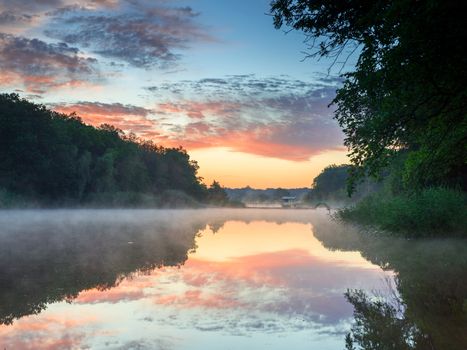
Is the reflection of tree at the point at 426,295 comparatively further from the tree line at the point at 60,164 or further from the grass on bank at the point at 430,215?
the tree line at the point at 60,164

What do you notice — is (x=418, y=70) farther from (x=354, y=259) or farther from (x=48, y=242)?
(x=48, y=242)

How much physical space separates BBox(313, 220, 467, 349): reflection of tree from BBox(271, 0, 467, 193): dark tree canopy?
348cm

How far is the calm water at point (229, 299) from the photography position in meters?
9.41

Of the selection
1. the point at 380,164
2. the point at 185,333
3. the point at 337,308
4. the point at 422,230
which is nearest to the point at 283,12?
the point at 380,164

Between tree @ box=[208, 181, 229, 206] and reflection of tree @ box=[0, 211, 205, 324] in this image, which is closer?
reflection of tree @ box=[0, 211, 205, 324]

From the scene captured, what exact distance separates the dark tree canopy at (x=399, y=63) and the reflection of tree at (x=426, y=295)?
137 inches

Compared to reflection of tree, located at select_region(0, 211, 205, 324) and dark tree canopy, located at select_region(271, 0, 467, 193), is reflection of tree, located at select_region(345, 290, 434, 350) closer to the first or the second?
dark tree canopy, located at select_region(271, 0, 467, 193)

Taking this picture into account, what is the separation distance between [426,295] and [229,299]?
527 centimetres

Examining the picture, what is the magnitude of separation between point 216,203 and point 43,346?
147872 millimetres

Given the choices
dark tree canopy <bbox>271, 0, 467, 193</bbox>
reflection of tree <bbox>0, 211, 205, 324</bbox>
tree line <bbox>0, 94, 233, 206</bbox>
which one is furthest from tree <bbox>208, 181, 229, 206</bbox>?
dark tree canopy <bbox>271, 0, 467, 193</bbox>

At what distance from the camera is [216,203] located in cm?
15650

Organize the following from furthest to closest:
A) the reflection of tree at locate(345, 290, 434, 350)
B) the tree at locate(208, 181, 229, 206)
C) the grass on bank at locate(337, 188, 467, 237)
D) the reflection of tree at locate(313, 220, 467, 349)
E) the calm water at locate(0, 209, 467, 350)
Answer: the tree at locate(208, 181, 229, 206) < the grass on bank at locate(337, 188, 467, 237) < the reflection of tree at locate(313, 220, 467, 349) < the calm water at locate(0, 209, 467, 350) < the reflection of tree at locate(345, 290, 434, 350)

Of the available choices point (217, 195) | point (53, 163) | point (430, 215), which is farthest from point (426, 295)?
point (217, 195)

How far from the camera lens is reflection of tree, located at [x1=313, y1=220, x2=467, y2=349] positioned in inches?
381
